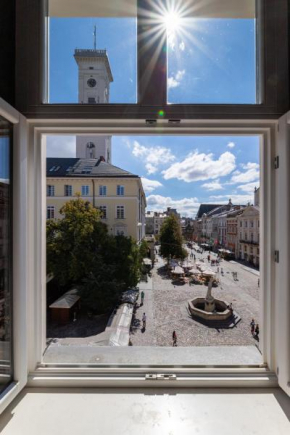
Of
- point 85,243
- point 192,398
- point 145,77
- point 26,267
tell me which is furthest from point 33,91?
point 85,243

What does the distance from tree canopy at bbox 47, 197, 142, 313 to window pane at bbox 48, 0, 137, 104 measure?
1492mm

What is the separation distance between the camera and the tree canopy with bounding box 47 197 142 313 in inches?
101

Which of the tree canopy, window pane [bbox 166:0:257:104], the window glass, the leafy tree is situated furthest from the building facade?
the leafy tree

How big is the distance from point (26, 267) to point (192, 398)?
101 centimetres

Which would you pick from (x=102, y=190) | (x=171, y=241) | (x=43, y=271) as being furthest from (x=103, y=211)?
(x=43, y=271)

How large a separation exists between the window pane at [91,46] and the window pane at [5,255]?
36cm

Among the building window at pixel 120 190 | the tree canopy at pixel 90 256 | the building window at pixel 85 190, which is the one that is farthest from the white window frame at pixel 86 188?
the building window at pixel 120 190

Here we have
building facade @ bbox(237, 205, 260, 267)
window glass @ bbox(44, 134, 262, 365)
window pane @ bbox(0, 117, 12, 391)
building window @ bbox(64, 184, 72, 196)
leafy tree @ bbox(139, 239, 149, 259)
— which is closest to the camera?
window pane @ bbox(0, 117, 12, 391)

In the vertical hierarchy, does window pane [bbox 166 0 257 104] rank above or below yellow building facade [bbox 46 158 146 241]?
above

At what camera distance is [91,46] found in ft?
3.84

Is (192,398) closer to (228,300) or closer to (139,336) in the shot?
(139,336)

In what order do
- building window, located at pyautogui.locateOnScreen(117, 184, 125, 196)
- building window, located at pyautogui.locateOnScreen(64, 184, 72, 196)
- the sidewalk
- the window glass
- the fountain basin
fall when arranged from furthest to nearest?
building window, located at pyautogui.locateOnScreen(117, 184, 125, 196) < building window, located at pyautogui.locateOnScreen(64, 184, 72, 196) < the fountain basin < the sidewalk < the window glass

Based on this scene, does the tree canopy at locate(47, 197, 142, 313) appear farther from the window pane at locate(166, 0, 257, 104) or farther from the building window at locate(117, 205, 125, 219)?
the window pane at locate(166, 0, 257, 104)

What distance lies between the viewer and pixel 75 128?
3.67 ft
